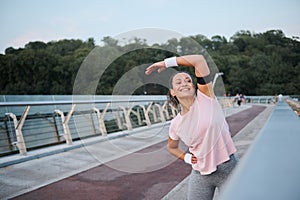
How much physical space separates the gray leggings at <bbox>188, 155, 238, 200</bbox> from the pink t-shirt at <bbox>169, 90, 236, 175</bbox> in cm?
5

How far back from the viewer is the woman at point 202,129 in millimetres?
1961

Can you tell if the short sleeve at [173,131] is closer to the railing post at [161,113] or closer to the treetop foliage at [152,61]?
the treetop foliage at [152,61]

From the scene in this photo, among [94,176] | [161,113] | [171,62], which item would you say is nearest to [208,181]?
[171,62]

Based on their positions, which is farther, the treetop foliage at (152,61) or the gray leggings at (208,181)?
the treetop foliage at (152,61)

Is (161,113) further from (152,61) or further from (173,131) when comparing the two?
(173,131)

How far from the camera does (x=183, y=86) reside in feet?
6.76

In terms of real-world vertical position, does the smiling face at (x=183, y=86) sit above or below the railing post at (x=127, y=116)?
above

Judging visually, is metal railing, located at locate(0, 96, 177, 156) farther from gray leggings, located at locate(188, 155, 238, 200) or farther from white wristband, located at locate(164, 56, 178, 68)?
gray leggings, located at locate(188, 155, 238, 200)

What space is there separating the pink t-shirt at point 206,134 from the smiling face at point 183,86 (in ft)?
0.21

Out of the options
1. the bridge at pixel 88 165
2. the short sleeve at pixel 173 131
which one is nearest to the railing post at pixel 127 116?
the bridge at pixel 88 165

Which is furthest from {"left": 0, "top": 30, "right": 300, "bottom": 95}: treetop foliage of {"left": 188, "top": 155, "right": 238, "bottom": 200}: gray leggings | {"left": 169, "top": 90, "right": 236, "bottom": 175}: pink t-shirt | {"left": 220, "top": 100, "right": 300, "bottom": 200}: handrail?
{"left": 220, "top": 100, "right": 300, "bottom": 200}: handrail

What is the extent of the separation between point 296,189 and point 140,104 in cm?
1067

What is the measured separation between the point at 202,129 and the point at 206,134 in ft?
0.15

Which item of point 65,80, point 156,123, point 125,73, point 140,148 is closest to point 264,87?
point 65,80
